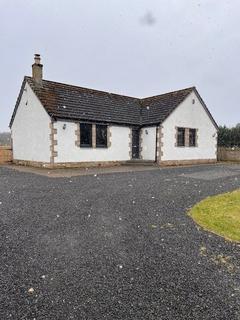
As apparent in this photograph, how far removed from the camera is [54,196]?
912 centimetres

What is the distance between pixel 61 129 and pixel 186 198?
11605mm

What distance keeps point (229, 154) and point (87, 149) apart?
17.1 metres

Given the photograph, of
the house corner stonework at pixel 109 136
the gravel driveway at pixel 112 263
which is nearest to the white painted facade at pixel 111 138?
the house corner stonework at pixel 109 136

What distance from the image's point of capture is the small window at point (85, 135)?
63.7 feet

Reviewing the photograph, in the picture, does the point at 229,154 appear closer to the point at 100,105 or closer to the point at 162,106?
the point at 162,106

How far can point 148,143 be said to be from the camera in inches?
896

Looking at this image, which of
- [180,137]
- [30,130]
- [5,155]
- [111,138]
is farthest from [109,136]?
[5,155]

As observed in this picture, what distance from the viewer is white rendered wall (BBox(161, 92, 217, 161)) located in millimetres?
22442

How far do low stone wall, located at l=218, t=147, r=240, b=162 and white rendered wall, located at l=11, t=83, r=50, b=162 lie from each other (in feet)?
65.3

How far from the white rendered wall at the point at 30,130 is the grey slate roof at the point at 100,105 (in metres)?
0.78

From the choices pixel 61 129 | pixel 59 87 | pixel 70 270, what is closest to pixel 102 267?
pixel 70 270

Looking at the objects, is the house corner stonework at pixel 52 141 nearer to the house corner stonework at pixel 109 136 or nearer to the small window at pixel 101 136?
the small window at pixel 101 136

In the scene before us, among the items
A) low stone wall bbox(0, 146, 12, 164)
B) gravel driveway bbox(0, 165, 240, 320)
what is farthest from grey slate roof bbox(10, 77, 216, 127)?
gravel driveway bbox(0, 165, 240, 320)

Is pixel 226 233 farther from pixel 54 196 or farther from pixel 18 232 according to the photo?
pixel 54 196
